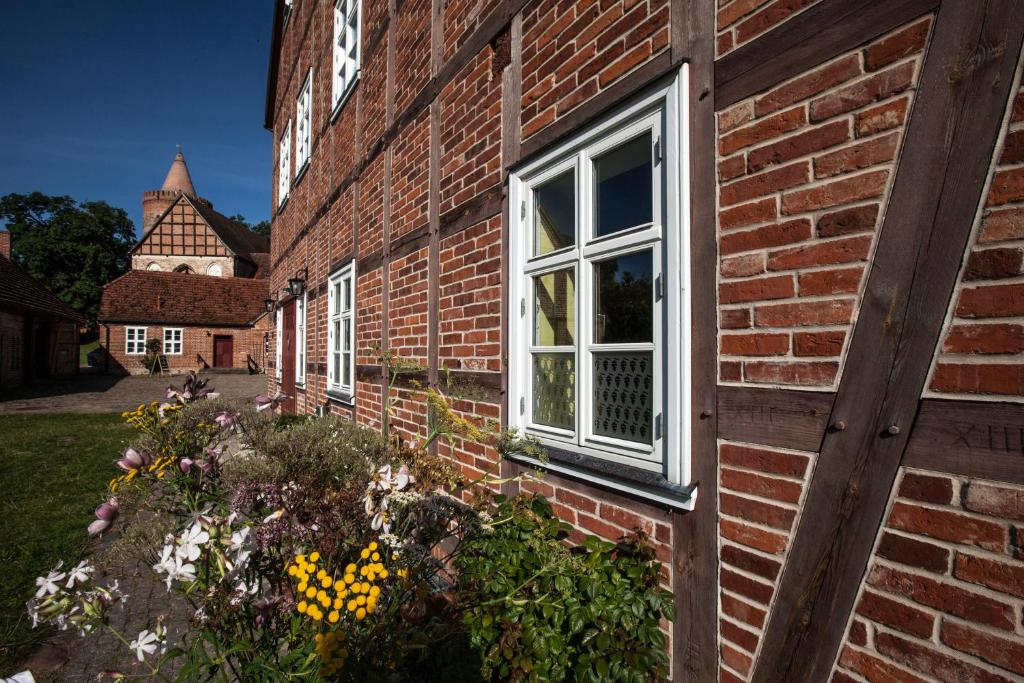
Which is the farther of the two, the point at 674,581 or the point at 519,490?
the point at 519,490

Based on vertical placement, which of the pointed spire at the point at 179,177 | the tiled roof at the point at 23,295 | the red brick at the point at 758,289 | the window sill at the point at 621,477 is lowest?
the window sill at the point at 621,477

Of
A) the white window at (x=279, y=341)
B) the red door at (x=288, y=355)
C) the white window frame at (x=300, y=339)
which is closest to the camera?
the white window frame at (x=300, y=339)

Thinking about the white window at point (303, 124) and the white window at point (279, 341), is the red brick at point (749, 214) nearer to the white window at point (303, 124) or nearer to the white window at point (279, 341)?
the white window at point (303, 124)

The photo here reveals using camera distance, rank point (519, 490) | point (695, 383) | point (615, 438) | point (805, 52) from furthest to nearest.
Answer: point (519, 490) < point (615, 438) < point (695, 383) < point (805, 52)

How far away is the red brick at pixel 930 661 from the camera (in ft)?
4.34

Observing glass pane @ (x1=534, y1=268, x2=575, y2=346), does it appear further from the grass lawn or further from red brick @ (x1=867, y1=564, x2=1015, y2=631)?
the grass lawn

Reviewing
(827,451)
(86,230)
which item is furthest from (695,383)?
(86,230)

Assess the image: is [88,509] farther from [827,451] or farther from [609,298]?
[827,451]

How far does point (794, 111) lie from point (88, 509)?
268 inches

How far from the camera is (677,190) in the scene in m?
2.11

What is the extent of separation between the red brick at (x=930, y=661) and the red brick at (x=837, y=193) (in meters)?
1.26

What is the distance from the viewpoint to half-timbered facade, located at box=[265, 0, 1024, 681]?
52.7 inches

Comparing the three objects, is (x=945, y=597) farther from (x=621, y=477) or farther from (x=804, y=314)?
(x=621, y=477)

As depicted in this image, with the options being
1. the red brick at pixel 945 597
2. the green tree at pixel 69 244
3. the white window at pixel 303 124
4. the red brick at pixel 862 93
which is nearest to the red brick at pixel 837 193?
the red brick at pixel 862 93
